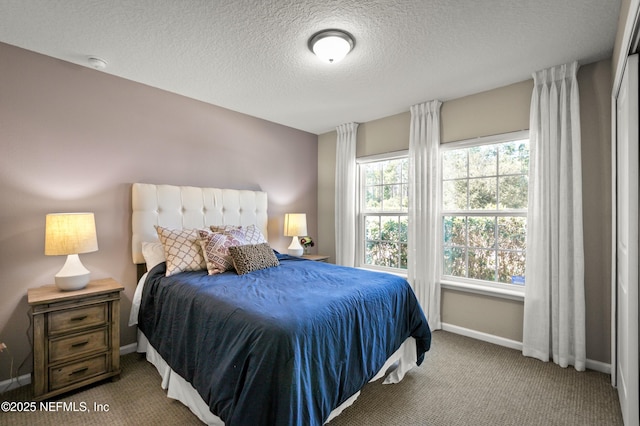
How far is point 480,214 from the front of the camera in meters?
3.15

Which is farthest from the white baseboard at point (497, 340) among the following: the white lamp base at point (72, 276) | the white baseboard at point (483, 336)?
the white lamp base at point (72, 276)

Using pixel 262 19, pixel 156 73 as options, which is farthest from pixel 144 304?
pixel 262 19

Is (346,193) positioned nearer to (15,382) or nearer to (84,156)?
(84,156)

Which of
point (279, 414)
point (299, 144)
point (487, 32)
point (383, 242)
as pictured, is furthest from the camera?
point (299, 144)

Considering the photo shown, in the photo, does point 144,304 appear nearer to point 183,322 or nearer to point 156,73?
point 183,322

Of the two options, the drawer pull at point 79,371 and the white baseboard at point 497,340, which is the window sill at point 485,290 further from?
the drawer pull at point 79,371

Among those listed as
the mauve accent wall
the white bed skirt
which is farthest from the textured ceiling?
the white bed skirt

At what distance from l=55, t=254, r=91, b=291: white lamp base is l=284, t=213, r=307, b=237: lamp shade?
2.15m

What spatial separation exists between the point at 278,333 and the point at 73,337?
1697 millimetres

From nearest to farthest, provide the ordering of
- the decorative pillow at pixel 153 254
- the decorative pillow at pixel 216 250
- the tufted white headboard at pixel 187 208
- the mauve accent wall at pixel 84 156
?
the mauve accent wall at pixel 84 156, the decorative pillow at pixel 216 250, the decorative pillow at pixel 153 254, the tufted white headboard at pixel 187 208

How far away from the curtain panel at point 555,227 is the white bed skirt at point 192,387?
Answer: 120 cm

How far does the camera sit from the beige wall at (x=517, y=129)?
2.39 meters

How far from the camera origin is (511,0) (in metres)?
1.75

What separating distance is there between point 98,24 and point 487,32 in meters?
2.61
